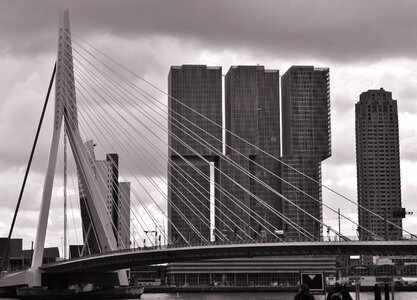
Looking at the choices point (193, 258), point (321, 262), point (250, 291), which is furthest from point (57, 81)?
point (321, 262)

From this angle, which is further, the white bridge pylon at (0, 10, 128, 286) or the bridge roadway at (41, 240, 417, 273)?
the white bridge pylon at (0, 10, 128, 286)

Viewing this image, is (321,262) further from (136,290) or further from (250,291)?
(136,290)

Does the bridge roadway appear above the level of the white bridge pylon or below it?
below

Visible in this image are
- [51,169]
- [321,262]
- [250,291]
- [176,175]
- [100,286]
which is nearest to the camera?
[51,169]

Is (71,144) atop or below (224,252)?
atop

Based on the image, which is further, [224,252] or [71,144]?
[71,144]

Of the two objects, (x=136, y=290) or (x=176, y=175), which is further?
(x=176, y=175)

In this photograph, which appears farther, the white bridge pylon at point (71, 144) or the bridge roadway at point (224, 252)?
the white bridge pylon at point (71, 144)

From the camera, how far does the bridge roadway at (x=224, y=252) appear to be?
214 feet

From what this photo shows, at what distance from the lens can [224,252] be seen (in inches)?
2795

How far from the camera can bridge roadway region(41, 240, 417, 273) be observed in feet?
214

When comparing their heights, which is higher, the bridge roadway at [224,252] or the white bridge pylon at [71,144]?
the white bridge pylon at [71,144]

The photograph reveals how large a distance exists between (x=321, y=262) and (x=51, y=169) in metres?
101

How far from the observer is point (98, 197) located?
74.1 meters
